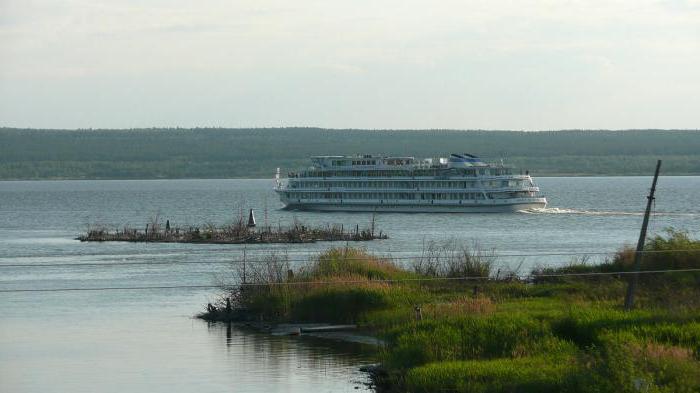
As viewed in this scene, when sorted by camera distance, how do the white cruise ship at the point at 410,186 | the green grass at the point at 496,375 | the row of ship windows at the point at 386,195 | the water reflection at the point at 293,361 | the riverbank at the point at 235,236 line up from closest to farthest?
the green grass at the point at 496,375 → the water reflection at the point at 293,361 → the riverbank at the point at 235,236 → the white cruise ship at the point at 410,186 → the row of ship windows at the point at 386,195

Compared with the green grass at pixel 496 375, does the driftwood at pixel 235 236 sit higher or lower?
lower

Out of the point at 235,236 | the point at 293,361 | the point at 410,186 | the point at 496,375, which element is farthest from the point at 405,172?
the point at 496,375

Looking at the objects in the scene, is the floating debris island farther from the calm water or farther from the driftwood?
the calm water

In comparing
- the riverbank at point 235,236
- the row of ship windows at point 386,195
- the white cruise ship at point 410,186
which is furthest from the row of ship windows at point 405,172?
the riverbank at point 235,236

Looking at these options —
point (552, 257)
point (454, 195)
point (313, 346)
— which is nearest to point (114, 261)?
point (552, 257)

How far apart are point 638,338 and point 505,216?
3436 inches

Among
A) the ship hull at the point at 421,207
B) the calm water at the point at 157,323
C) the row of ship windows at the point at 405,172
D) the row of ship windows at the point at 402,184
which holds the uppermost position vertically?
the row of ship windows at the point at 405,172

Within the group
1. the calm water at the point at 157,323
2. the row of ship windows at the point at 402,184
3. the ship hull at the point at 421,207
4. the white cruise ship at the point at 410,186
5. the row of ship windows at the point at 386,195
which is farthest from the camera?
the row of ship windows at the point at 386,195

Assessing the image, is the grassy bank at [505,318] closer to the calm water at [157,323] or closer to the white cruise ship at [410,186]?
the calm water at [157,323]

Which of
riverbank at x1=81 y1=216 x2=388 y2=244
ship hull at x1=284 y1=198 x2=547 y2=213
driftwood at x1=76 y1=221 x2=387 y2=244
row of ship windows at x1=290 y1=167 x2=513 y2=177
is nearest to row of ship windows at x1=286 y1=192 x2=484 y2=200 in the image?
ship hull at x1=284 y1=198 x2=547 y2=213

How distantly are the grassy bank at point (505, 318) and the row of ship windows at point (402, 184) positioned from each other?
70911 millimetres

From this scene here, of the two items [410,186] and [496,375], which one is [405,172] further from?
[496,375]

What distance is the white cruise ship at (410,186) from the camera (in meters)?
116

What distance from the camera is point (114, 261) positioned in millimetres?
66062
